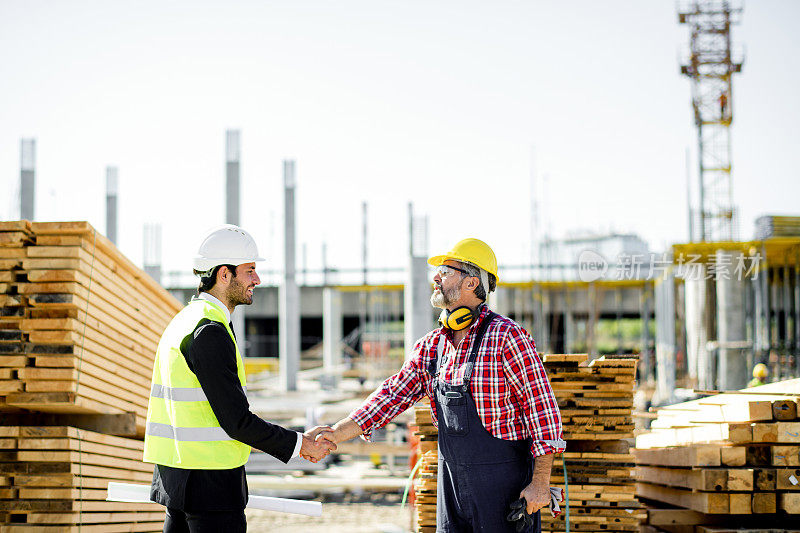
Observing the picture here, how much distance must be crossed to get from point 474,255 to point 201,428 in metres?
1.61

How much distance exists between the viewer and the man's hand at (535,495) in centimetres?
397

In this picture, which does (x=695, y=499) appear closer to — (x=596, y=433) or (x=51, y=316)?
(x=596, y=433)

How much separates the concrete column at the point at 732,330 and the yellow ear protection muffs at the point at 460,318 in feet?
57.5

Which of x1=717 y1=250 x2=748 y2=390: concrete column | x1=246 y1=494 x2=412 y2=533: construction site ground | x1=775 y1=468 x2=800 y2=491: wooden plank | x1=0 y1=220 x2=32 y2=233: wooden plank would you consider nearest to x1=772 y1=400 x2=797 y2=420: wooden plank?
x1=775 y1=468 x2=800 y2=491: wooden plank

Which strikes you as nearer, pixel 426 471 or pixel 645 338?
pixel 426 471

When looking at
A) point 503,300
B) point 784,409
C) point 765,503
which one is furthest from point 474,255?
point 503,300

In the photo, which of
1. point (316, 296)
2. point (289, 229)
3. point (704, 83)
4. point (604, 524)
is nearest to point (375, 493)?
point (289, 229)

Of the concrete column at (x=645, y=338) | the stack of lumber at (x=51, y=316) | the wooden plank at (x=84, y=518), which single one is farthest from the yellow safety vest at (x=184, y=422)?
the concrete column at (x=645, y=338)

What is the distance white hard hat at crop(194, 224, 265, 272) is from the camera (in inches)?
165

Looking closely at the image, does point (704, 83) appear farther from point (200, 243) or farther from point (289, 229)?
point (200, 243)

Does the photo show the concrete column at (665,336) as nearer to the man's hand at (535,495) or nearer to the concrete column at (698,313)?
the concrete column at (698,313)

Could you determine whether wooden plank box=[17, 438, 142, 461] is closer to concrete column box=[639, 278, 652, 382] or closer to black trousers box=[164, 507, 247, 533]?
black trousers box=[164, 507, 247, 533]

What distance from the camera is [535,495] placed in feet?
13.1

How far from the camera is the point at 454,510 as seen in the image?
13.6ft
